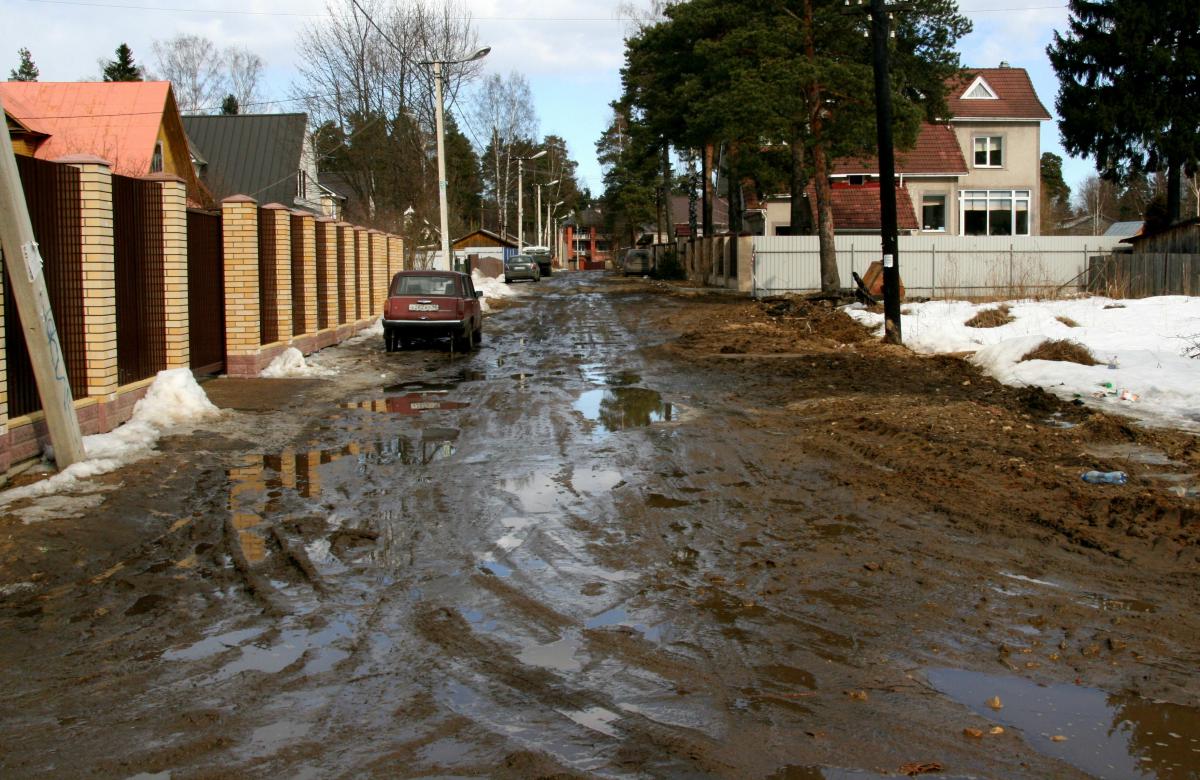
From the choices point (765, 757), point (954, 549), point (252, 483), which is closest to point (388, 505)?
point (252, 483)

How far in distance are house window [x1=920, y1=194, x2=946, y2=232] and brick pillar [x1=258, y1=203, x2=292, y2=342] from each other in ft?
138

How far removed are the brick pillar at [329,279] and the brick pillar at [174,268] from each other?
7994 mm

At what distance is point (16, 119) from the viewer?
1001 inches

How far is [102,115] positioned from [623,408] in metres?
28.6

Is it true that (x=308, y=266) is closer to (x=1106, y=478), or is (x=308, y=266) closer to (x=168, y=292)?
(x=168, y=292)

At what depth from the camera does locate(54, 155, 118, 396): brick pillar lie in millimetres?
10445

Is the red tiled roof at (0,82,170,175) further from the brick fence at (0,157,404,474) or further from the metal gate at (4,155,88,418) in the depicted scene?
the metal gate at (4,155,88,418)

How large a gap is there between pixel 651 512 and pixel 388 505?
211 cm

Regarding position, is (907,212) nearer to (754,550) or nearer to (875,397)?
(875,397)

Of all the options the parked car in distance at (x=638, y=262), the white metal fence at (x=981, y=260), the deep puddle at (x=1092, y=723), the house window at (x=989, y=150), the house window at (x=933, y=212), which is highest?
the house window at (x=989, y=150)

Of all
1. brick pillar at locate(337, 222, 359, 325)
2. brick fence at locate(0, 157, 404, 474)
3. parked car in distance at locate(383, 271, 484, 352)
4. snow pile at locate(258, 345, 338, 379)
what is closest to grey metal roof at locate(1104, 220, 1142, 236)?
Result: brick pillar at locate(337, 222, 359, 325)

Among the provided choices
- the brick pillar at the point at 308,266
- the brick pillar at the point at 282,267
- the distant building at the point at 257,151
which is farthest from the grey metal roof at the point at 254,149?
the brick pillar at the point at 282,267

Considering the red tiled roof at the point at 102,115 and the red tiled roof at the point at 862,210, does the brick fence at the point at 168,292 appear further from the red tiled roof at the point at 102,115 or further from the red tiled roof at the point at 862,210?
the red tiled roof at the point at 862,210

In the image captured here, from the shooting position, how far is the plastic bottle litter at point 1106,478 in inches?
331
